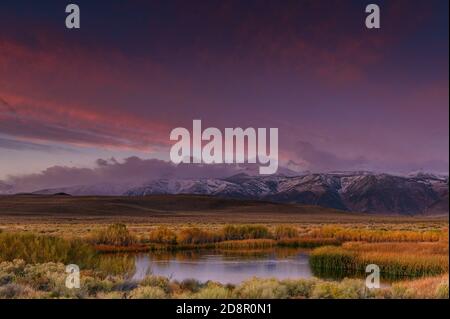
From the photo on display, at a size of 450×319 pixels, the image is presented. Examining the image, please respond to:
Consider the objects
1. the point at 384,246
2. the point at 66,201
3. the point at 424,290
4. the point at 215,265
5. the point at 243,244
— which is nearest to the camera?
the point at 424,290

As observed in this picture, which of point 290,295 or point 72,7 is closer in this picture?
point 290,295

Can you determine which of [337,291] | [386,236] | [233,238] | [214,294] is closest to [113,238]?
[233,238]

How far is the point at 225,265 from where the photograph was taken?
1247 inches

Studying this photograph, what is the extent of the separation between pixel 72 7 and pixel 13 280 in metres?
9.67

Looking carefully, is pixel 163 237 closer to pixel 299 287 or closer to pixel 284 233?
pixel 284 233

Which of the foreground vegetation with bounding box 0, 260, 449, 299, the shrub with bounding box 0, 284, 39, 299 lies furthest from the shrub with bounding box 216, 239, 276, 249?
the shrub with bounding box 0, 284, 39, 299

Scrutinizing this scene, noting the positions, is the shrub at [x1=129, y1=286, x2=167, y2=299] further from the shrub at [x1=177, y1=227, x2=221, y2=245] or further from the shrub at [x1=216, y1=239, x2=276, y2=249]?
the shrub at [x1=177, y1=227, x2=221, y2=245]

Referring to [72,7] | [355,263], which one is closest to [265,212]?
[355,263]

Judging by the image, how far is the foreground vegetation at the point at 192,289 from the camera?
53.9ft

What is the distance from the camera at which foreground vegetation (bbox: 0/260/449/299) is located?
16.4 meters

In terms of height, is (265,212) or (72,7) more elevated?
(72,7)
